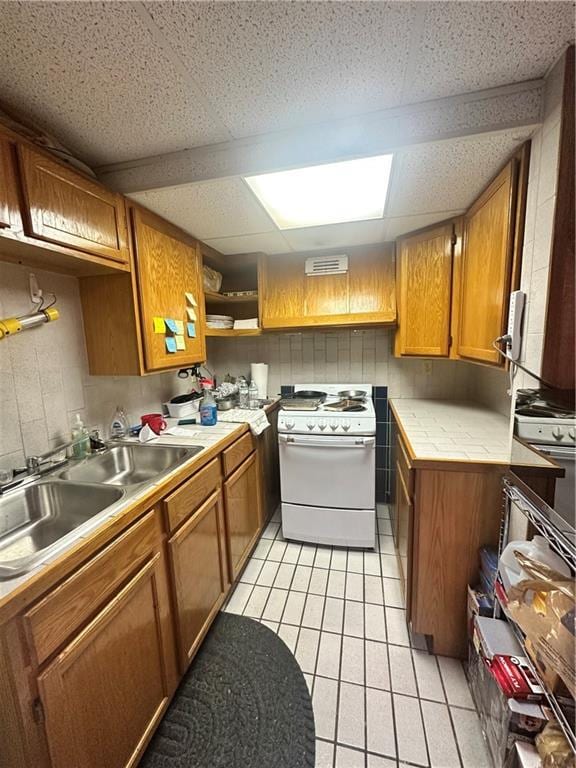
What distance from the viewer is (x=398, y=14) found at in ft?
2.46

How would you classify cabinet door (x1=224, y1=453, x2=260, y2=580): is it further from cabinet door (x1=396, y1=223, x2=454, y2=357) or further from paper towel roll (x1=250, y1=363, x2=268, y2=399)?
cabinet door (x1=396, y1=223, x2=454, y2=357)

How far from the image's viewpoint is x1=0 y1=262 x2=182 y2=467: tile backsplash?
121 centimetres

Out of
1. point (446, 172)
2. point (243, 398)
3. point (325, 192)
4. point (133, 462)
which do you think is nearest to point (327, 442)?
point (243, 398)

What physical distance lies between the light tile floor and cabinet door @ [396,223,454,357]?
1.45m

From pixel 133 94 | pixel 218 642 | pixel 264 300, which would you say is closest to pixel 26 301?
pixel 133 94

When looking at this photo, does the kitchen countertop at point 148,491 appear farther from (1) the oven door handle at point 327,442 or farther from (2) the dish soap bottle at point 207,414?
(1) the oven door handle at point 327,442

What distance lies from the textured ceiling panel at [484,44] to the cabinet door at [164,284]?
4.03 feet

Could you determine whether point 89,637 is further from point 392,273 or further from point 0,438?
point 392,273

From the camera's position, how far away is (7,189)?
94 cm

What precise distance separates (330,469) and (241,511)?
25.2 inches

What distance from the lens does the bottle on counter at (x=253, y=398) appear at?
235 centimetres

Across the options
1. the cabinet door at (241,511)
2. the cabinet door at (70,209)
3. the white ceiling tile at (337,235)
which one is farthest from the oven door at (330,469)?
the cabinet door at (70,209)

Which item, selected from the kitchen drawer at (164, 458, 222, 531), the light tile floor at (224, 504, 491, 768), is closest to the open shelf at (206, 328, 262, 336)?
the kitchen drawer at (164, 458, 222, 531)

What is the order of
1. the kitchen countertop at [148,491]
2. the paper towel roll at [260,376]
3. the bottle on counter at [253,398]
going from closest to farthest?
the kitchen countertop at [148,491] < the bottle on counter at [253,398] < the paper towel roll at [260,376]
